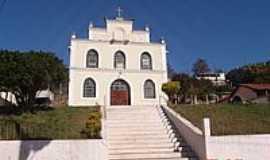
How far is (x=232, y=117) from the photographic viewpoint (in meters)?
15.6

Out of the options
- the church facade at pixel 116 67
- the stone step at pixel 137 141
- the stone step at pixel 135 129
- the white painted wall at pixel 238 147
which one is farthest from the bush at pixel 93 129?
the church facade at pixel 116 67

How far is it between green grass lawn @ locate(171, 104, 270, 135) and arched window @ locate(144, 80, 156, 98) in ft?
27.7

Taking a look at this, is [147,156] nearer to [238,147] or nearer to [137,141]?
[137,141]

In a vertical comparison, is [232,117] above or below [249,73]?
below

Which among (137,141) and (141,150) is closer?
(141,150)

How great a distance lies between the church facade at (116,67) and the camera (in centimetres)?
2556

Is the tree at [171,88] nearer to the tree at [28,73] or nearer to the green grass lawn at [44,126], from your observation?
the tree at [28,73]

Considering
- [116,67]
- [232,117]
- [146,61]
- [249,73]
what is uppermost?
[249,73]

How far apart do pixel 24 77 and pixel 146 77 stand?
12.5 metres

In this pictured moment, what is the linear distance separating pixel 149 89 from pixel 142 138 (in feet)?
44.9

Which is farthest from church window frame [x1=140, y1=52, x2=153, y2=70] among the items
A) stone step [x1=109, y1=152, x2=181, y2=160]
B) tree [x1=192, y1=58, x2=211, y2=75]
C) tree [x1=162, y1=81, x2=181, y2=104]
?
tree [x1=192, y1=58, x2=211, y2=75]

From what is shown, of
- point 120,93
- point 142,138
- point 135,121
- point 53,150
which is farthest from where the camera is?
point 120,93

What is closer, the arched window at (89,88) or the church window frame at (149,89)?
the arched window at (89,88)

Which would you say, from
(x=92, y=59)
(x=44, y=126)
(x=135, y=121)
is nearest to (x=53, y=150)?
(x=44, y=126)
